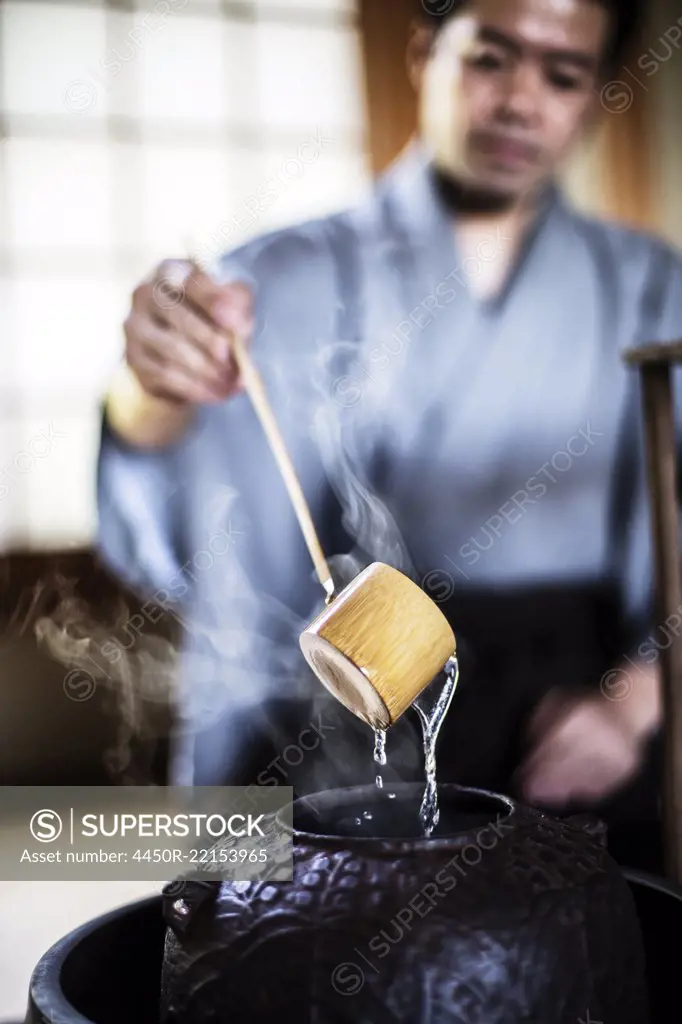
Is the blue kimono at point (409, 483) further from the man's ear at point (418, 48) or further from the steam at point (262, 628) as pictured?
the man's ear at point (418, 48)

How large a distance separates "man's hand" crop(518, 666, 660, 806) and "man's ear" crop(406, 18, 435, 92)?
1385 millimetres

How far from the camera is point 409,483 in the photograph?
2.22 meters

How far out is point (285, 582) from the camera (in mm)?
2191

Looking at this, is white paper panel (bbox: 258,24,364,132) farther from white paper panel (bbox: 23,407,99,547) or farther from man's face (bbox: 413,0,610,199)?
white paper panel (bbox: 23,407,99,547)

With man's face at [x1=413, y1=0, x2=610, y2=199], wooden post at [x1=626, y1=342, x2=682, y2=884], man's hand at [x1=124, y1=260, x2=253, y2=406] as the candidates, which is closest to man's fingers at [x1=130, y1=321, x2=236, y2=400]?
man's hand at [x1=124, y1=260, x2=253, y2=406]

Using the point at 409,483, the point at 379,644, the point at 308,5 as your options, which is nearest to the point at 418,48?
the point at 308,5

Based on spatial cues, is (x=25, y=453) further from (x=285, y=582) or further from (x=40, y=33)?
(x=40, y=33)

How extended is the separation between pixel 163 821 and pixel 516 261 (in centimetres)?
144

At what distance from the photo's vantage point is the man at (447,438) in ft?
7.20

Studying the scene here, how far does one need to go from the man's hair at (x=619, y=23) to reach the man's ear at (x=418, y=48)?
19 mm

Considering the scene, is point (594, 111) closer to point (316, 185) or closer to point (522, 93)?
point (522, 93)

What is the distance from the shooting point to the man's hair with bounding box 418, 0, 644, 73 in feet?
7.57

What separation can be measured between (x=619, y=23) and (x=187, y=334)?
1203 mm

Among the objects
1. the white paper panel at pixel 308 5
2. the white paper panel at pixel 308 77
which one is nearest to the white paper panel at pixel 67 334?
the white paper panel at pixel 308 77
